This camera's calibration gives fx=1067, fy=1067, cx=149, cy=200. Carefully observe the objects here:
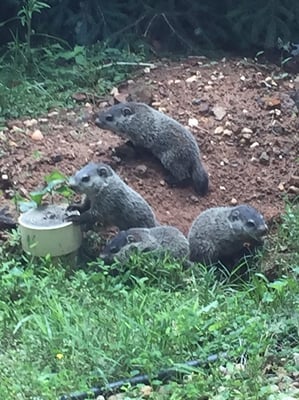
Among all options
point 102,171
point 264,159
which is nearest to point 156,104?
point 264,159

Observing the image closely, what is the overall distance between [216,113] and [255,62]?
1.19 meters

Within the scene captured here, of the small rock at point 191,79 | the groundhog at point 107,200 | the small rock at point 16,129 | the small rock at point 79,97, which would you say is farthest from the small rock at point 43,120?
the groundhog at point 107,200

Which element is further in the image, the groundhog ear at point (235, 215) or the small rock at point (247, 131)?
the small rock at point (247, 131)

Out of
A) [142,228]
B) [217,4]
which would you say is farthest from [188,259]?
[217,4]

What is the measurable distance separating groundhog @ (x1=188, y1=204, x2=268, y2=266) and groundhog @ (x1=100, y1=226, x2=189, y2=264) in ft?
0.46

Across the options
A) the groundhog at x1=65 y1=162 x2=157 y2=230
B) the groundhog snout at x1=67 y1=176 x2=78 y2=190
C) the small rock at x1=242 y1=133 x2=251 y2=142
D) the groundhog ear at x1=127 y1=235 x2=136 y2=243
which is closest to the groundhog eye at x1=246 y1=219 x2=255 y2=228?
the groundhog at x1=65 y1=162 x2=157 y2=230

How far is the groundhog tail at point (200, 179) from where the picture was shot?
6988 mm

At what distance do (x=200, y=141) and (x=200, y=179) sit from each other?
1.84 ft

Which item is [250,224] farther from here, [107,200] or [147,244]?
[107,200]

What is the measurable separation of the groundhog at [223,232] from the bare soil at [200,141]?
35 cm

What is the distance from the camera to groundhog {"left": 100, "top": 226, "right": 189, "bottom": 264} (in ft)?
19.9

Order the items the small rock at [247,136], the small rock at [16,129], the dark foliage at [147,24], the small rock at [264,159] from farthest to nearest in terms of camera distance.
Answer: the dark foliage at [147,24] < the small rock at [16,129] < the small rock at [247,136] < the small rock at [264,159]

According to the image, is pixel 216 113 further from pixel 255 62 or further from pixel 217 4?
pixel 217 4

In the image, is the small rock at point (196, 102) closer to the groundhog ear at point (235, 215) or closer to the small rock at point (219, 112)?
the small rock at point (219, 112)
